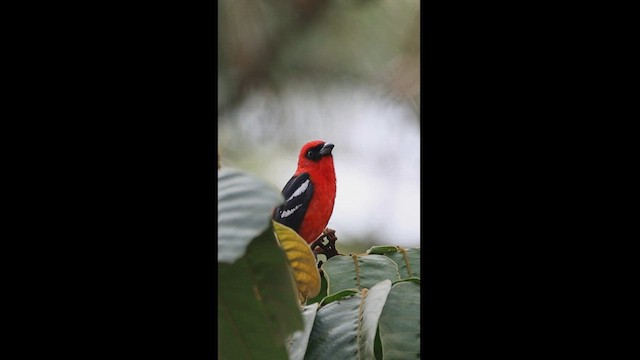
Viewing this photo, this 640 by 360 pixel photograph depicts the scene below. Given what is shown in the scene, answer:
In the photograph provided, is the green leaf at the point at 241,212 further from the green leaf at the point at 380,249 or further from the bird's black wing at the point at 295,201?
the green leaf at the point at 380,249

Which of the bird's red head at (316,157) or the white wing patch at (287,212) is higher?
the bird's red head at (316,157)

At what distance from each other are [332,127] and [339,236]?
18 centimetres

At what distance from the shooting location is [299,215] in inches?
48.3

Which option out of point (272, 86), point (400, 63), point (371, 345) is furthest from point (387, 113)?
point (371, 345)

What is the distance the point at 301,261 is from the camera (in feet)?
3.55

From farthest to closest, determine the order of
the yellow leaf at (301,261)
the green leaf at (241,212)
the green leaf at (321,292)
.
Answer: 1. the green leaf at (321,292)
2. the yellow leaf at (301,261)
3. the green leaf at (241,212)

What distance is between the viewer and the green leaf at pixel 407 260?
48.4 inches

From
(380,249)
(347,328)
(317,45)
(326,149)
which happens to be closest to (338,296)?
(347,328)

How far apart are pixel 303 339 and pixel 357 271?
0.16 meters

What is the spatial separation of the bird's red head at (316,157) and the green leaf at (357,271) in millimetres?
148

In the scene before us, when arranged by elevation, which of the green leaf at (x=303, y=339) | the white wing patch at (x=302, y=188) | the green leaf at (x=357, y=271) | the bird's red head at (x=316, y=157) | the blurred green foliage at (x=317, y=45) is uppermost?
the blurred green foliage at (x=317, y=45)

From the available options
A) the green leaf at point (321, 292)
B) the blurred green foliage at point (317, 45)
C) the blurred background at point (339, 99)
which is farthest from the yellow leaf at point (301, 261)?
the blurred green foliage at point (317, 45)

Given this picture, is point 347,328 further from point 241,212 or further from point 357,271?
point 241,212
